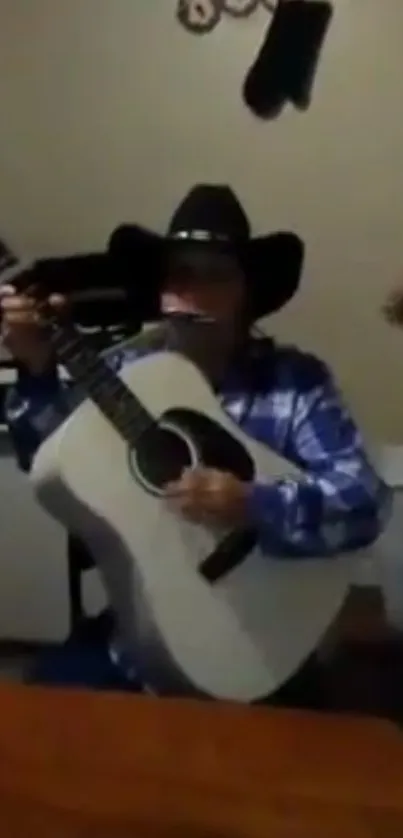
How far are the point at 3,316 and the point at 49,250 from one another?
0.35 feet

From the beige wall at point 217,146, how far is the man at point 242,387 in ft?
0.08

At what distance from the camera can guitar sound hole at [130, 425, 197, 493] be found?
102 centimetres

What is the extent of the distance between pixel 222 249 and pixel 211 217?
1.3 inches

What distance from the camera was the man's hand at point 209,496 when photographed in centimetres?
102

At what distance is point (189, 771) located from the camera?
0.89 metres

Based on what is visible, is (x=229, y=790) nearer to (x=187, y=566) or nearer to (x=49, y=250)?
(x=187, y=566)

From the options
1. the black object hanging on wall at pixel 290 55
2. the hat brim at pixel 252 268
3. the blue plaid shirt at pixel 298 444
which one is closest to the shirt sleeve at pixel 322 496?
the blue plaid shirt at pixel 298 444

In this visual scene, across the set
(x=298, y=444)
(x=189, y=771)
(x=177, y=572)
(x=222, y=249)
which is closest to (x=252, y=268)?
(x=222, y=249)

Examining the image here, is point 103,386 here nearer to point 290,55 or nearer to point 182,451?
point 182,451

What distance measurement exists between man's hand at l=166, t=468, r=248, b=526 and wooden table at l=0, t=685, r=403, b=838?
0.16 meters

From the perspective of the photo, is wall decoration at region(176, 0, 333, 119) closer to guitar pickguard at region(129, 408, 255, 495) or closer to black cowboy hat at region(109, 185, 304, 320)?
black cowboy hat at region(109, 185, 304, 320)

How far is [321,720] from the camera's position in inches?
39.1

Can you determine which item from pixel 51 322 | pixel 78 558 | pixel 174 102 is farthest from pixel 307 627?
pixel 174 102

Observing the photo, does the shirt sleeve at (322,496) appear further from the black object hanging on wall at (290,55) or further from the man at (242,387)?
the black object hanging on wall at (290,55)
